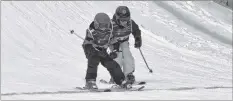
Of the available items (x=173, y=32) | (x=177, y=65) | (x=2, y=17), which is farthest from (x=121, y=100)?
(x=173, y=32)

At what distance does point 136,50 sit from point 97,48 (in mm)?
6888

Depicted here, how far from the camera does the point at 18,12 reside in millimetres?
15352

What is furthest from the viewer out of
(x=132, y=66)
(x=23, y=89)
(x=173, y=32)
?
(x=173, y=32)

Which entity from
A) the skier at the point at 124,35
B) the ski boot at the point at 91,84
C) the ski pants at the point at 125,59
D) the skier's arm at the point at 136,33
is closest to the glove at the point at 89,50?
the ski boot at the point at 91,84

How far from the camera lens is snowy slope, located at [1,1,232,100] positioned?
8.05m

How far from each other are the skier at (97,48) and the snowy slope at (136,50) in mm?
445

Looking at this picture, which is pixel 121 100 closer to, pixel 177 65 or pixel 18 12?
pixel 177 65

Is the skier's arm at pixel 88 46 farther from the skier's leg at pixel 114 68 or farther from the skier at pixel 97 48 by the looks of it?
the skier's leg at pixel 114 68

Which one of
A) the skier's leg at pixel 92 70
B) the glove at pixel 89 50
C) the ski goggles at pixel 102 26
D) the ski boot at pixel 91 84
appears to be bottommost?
the ski boot at pixel 91 84

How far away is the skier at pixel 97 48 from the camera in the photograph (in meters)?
8.16

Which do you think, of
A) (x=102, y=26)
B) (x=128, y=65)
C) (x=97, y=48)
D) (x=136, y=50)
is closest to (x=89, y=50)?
(x=97, y=48)

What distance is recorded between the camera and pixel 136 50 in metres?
15.1

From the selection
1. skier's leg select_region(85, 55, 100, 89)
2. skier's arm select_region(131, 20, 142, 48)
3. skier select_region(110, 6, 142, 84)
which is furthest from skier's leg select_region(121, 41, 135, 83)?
skier's leg select_region(85, 55, 100, 89)

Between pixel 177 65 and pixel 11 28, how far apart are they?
13.2 feet
